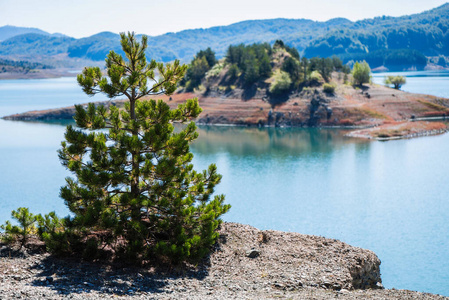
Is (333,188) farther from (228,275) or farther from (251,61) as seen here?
(251,61)

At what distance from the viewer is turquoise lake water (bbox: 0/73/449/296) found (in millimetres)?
25323

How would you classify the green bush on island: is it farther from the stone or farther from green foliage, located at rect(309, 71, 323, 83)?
the stone

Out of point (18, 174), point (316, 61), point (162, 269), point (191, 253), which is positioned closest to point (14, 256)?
point (162, 269)

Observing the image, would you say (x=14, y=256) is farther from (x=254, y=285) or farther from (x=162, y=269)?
(x=254, y=285)

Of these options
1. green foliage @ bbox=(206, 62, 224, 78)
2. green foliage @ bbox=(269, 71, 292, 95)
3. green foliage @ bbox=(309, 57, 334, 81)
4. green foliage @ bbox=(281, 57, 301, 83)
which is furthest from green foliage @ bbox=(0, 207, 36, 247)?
green foliage @ bbox=(206, 62, 224, 78)

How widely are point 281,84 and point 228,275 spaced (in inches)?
2927

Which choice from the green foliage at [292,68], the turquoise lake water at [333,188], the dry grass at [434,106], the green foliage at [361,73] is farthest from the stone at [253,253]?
the green foliage at [361,73]

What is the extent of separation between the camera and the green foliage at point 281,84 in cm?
8706

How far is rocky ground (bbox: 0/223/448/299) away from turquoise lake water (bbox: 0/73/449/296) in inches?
222

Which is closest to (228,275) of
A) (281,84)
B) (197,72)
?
(281,84)

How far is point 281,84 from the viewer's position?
86.9m

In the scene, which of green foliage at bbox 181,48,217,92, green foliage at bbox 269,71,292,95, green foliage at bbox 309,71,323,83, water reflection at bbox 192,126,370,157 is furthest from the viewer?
green foliage at bbox 181,48,217,92

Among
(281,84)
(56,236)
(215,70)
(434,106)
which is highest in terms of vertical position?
(215,70)

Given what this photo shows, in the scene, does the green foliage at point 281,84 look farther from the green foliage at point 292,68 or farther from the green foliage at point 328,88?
the green foliage at point 328,88
